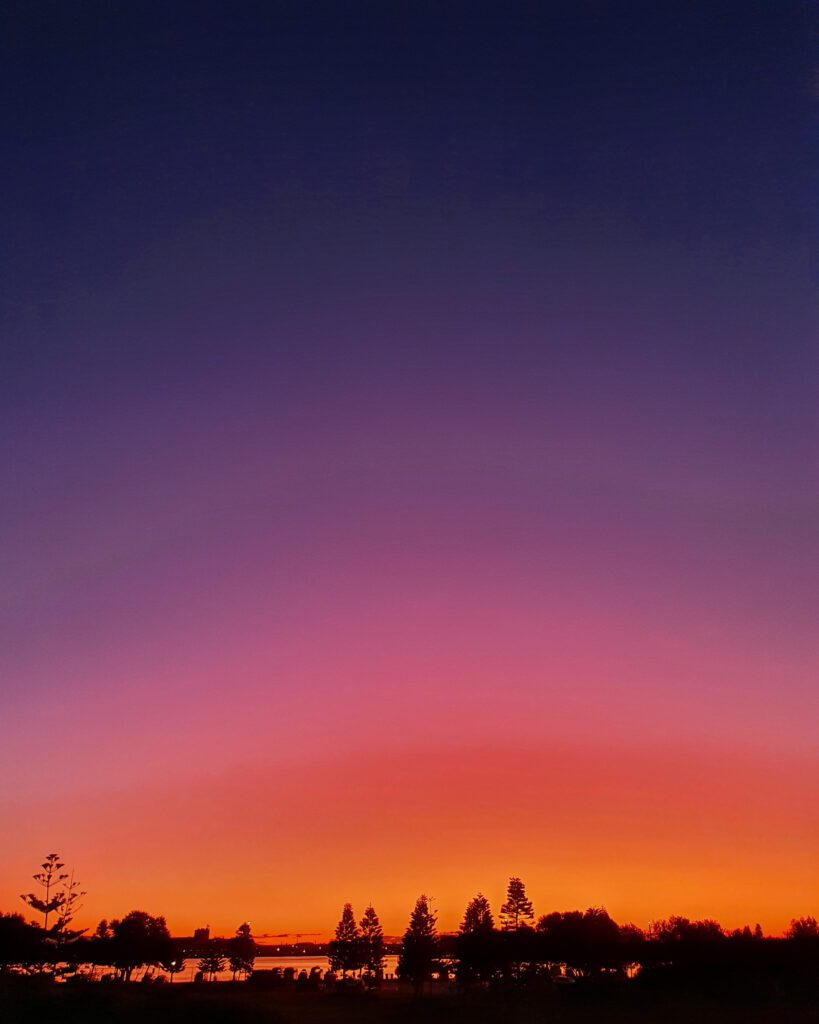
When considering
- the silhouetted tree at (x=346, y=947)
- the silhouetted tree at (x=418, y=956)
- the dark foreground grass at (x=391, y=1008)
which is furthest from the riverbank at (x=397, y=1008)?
the silhouetted tree at (x=346, y=947)

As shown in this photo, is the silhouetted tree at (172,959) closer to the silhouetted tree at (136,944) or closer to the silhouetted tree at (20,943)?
the silhouetted tree at (136,944)

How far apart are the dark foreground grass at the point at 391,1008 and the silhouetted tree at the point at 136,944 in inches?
1043

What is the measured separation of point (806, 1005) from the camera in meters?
51.8

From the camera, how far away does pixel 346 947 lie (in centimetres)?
11650

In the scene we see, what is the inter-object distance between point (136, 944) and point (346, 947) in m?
41.6

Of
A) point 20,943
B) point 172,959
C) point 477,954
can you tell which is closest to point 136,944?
point 172,959

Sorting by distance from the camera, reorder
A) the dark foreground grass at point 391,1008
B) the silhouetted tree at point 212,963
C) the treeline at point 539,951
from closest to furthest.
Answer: the dark foreground grass at point 391,1008 → the treeline at point 539,951 → the silhouetted tree at point 212,963

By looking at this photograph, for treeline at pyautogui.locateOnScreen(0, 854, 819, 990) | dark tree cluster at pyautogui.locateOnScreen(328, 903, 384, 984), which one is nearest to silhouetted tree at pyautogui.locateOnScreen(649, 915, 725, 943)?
treeline at pyautogui.locateOnScreen(0, 854, 819, 990)

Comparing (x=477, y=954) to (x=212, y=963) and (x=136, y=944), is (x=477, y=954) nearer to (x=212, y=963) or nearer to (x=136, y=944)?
(x=136, y=944)

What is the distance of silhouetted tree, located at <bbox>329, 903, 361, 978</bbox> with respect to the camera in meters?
115

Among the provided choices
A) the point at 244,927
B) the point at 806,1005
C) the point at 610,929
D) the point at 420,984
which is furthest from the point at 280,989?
the point at 244,927

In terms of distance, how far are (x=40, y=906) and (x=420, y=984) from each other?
3193 cm

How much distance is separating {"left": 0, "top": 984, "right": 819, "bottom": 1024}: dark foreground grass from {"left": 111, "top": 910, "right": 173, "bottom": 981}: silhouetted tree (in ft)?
86.9

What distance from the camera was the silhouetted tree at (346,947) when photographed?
379ft
